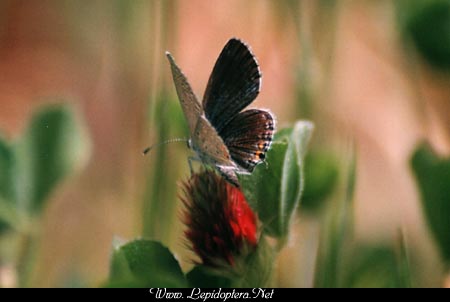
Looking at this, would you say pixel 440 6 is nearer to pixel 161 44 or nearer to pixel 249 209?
pixel 161 44

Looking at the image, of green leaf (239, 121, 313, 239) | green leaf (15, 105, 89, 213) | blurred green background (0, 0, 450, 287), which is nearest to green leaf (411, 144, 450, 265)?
blurred green background (0, 0, 450, 287)

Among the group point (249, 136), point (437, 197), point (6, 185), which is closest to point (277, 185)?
point (249, 136)

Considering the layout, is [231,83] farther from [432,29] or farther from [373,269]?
[432,29]

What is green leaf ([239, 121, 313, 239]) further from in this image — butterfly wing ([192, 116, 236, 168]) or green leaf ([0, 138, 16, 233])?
green leaf ([0, 138, 16, 233])

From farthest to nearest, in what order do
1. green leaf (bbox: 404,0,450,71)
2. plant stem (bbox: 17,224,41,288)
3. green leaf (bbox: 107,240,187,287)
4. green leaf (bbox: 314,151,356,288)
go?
1. green leaf (bbox: 404,0,450,71)
2. plant stem (bbox: 17,224,41,288)
3. green leaf (bbox: 314,151,356,288)
4. green leaf (bbox: 107,240,187,287)

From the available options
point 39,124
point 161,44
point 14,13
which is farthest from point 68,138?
point 14,13
